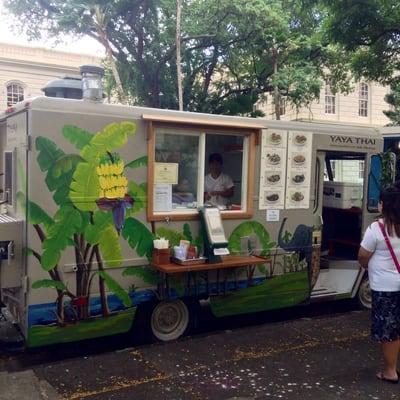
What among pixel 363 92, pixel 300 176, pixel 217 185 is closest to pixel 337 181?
pixel 300 176

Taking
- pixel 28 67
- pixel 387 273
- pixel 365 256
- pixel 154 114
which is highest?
pixel 28 67

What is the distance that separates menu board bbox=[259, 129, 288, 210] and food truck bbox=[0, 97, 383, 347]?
15mm

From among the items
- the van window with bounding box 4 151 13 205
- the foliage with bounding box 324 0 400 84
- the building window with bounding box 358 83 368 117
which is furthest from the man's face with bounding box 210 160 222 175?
the building window with bounding box 358 83 368 117

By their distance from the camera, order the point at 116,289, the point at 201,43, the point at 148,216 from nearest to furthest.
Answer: the point at 116,289 < the point at 148,216 < the point at 201,43

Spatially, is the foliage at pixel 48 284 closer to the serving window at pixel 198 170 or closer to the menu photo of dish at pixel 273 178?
the serving window at pixel 198 170

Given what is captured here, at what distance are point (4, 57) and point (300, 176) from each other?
28.3 m

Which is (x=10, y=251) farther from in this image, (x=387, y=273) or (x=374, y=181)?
(x=374, y=181)

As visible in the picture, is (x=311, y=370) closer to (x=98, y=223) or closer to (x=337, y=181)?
(x=98, y=223)

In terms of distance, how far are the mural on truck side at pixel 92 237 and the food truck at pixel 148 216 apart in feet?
0.03

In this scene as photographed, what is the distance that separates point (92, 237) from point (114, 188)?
51cm

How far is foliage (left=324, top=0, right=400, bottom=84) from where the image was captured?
372 inches

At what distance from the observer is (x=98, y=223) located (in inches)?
187

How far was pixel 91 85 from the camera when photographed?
4.77m

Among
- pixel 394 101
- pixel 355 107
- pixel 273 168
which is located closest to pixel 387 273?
pixel 273 168
